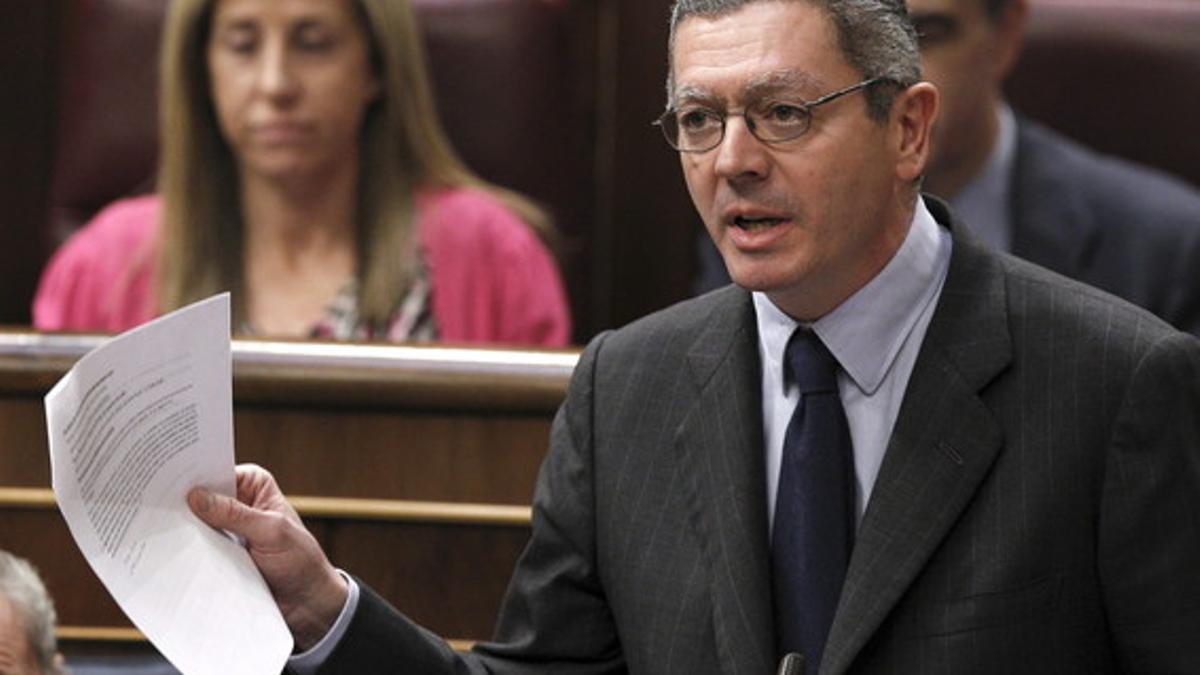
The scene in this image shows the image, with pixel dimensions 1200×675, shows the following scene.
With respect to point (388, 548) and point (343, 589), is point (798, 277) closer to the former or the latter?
point (343, 589)

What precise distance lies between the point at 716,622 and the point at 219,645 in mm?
167

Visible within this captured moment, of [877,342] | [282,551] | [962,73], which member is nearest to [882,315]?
[877,342]

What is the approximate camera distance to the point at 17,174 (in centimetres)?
162

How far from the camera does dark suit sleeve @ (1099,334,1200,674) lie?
0.70 meters

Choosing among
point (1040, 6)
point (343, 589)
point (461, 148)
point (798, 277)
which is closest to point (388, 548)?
point (343, 589)

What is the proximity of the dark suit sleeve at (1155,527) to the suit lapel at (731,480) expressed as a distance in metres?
0.12

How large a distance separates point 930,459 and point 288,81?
0.72 metres

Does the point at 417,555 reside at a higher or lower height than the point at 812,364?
lower

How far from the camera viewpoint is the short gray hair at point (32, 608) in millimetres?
856

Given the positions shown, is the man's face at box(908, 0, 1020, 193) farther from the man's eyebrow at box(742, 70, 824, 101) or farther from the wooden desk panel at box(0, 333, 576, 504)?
the man's eyebrow at box(742, 70, 824, 101)

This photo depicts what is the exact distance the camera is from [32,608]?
86 cm

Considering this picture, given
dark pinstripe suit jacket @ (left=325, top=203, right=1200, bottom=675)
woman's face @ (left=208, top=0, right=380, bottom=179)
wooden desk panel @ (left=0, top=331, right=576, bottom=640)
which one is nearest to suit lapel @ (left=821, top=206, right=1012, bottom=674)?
dark pinstripe suit jacket @ (left=325, top=203, right=1200, bottom=675)

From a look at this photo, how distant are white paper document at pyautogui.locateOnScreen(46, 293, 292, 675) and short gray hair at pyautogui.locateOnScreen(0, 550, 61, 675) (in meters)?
0.15

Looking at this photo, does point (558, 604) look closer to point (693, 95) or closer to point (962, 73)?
point (693, 95)
